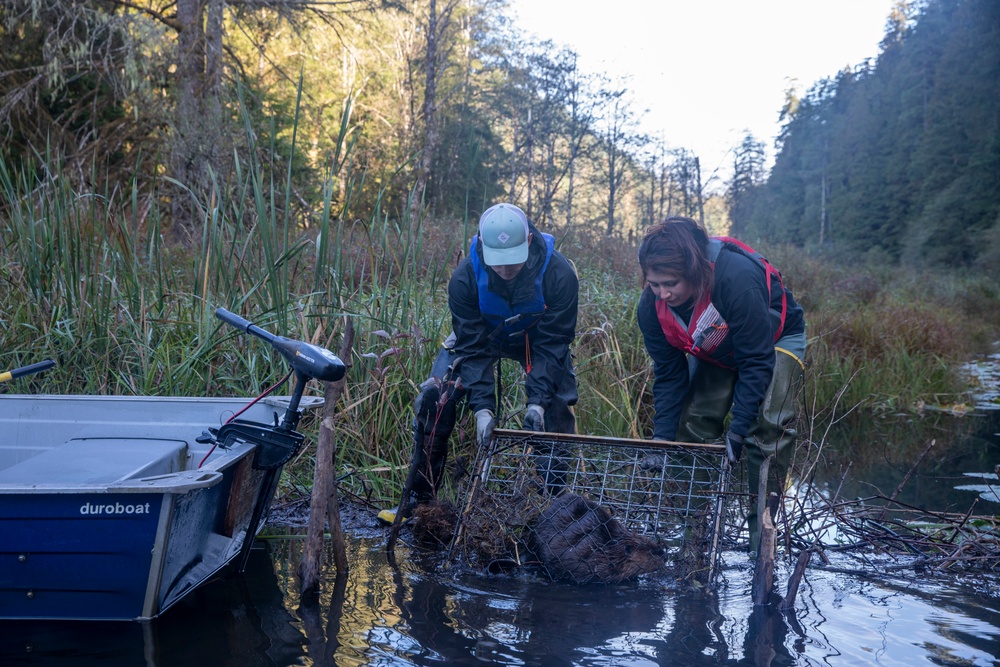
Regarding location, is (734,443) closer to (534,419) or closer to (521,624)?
(534,419)

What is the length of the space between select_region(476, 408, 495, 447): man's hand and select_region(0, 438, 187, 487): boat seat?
4.14 ft

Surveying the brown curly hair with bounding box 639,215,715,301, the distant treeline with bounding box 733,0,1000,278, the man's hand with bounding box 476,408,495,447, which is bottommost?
the man's hand with bounding box 476,408,495,447

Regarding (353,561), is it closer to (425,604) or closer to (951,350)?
(425,604)

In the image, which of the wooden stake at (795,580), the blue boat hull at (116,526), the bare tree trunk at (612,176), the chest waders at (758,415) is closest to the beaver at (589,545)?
the wooden stake at (795,580)

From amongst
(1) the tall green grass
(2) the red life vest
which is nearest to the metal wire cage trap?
(2) the red life vest

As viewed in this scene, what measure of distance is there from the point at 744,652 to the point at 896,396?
624cm

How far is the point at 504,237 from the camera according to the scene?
11.5 ft

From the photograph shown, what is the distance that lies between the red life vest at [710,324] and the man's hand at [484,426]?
884mm

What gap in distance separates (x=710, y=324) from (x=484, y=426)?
3.59ft

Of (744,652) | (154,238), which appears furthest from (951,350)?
(154,238)

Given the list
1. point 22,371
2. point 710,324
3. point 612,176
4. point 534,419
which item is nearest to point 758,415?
point 710,324

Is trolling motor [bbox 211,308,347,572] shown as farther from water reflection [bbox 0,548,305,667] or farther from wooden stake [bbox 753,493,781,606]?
wooden stake [bbox 753,493,781,606]

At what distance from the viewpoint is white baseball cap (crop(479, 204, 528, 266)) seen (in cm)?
350

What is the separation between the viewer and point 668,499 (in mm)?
3953
